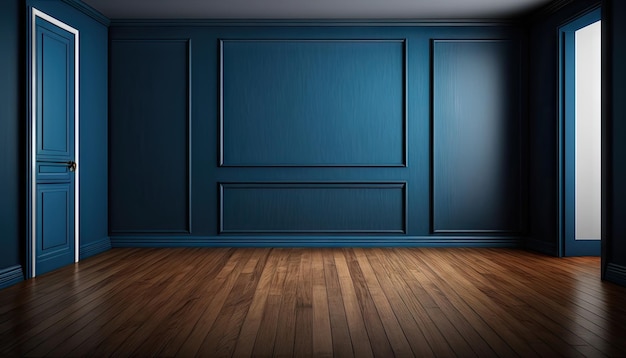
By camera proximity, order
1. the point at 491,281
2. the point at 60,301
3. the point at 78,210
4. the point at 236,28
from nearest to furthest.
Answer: the point at 60,301
the point at 491,281
the point at 78,210
the point at 236,28

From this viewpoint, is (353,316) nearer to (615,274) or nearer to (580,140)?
(615,274)

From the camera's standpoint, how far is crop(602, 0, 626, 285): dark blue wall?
361 cm

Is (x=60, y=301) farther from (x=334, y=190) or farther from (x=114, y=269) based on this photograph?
(x=334, y=190)

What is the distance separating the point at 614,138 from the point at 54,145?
14.7 feet

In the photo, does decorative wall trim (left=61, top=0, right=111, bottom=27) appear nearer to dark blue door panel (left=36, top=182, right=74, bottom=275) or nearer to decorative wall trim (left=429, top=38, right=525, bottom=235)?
dark blue door panel (left=36, top=182, right=74, bottom=275)

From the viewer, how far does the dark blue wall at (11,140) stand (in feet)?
11.8

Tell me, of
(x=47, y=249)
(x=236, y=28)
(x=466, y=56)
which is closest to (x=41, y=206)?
(x=47, y=249)

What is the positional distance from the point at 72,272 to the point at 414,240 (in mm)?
3359

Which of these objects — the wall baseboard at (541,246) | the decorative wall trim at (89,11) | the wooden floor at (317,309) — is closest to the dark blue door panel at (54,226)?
the wooden floor at (317,309)

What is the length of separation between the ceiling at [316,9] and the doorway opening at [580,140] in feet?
1.89

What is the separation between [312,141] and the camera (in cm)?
541

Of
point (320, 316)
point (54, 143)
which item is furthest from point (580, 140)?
point (54, 143)

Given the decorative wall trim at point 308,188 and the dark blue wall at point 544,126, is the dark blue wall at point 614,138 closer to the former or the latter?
the dark blue wall at point 544,126

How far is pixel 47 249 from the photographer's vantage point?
4.11m
